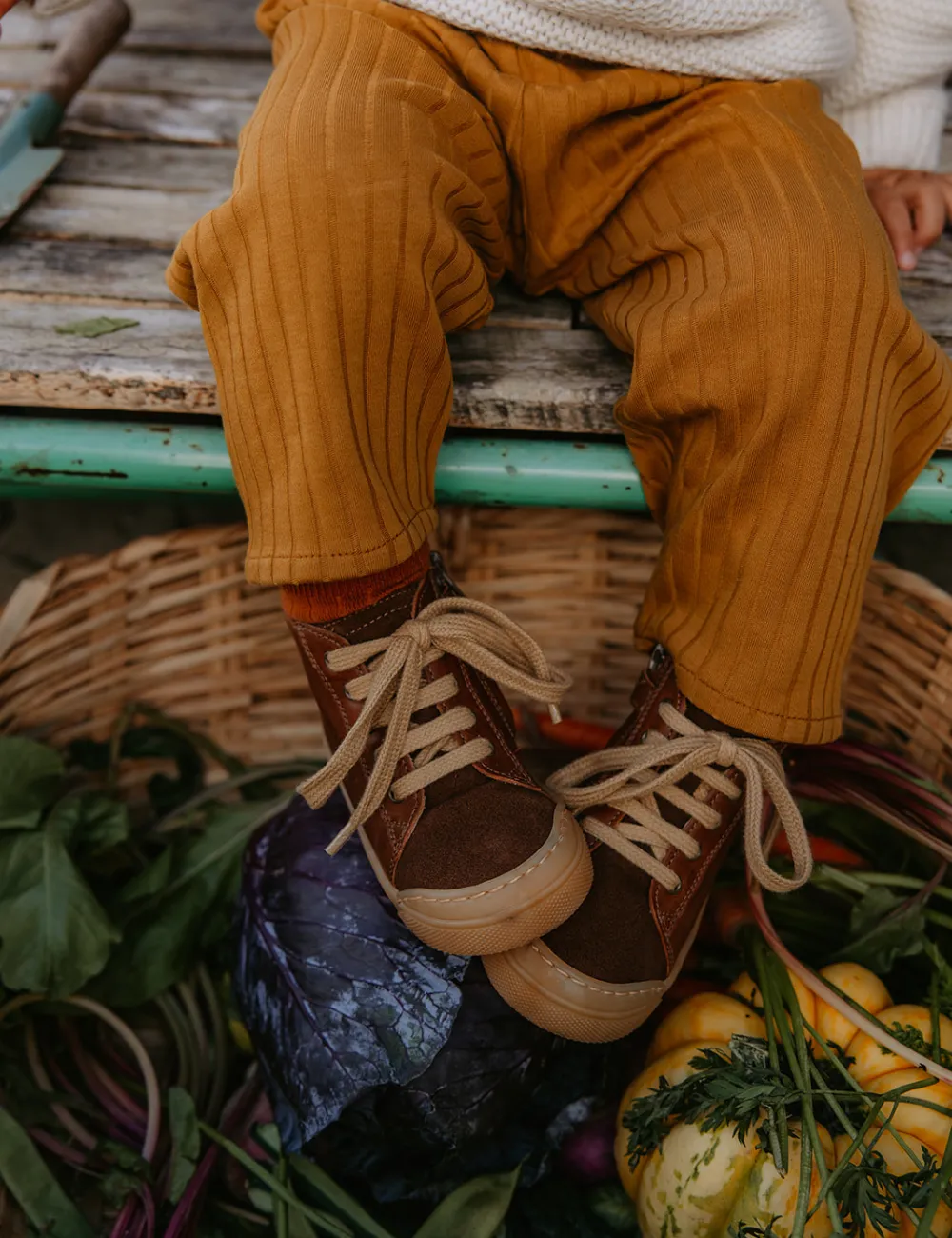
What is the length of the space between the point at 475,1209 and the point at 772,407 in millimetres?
661

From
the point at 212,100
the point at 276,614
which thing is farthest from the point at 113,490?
the point at 212,100

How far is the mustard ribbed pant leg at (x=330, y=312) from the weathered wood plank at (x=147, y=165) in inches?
16.3

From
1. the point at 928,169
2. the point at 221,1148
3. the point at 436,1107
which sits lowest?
the point at 221,1148

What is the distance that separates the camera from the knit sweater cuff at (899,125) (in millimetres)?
1096

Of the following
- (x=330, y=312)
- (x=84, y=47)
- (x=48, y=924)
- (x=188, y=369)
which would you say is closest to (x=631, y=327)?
(x=330, y=312)

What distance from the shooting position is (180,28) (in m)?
1.52

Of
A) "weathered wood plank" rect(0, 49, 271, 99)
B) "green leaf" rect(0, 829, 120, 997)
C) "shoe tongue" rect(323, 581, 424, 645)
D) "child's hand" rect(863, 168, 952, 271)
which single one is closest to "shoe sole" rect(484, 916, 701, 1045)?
"shoe tongue" rect(323, 581, 424, 645)

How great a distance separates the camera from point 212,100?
52.9 inches

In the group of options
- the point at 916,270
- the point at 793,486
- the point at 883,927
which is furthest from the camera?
the point at 916,270

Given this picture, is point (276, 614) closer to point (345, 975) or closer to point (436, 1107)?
point (345, 975)

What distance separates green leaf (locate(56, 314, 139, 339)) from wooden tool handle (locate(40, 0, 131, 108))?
42cm

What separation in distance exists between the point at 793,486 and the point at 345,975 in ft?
1.68

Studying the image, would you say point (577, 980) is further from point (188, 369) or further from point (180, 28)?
point (180, 28)

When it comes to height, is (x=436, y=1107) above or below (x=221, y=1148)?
above
